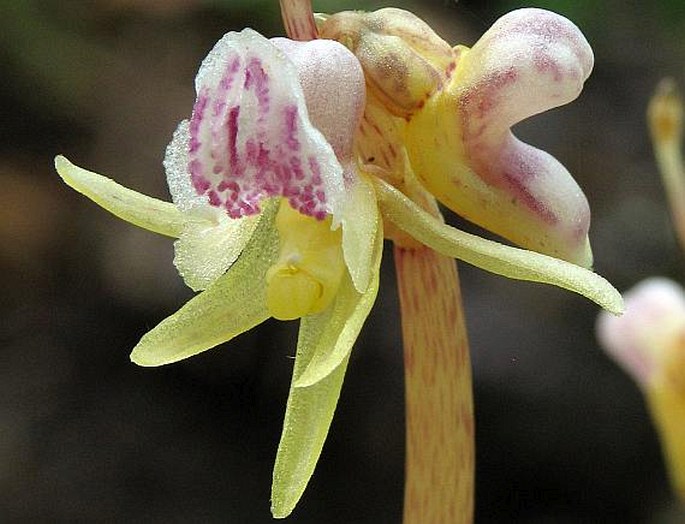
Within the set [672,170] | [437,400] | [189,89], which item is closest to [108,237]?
[189,89]

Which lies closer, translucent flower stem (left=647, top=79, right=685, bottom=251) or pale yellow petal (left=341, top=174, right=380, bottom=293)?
pale yellow petal (left=341, top=174, right=380, bottom=293)

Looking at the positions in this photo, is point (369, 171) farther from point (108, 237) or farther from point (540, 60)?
point (108, 237)

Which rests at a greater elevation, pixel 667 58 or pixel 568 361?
pixel 667 58

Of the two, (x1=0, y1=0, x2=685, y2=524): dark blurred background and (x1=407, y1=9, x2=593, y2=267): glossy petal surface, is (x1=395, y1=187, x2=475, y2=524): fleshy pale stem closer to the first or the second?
(x1=407, y1=9, x2=593, y2=267): glossy petal surface

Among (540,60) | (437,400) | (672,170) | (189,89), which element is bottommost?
(189,89)

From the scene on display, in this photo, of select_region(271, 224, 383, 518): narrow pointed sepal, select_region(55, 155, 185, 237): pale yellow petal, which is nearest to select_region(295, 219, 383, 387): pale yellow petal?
select_region(271, 224, 383, 518): narrow pointed sepal

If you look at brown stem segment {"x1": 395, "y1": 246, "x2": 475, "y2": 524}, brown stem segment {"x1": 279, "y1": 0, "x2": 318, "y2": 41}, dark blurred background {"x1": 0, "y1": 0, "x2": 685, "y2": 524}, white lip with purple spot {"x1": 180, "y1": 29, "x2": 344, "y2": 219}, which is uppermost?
brown stem segment {"x1": 279, "y1": 0, "x2": 318, "y2": 41}

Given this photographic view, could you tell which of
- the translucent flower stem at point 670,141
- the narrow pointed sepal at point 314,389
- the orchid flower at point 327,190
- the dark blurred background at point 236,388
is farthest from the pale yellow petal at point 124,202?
the dark blurred background at point 236,388
